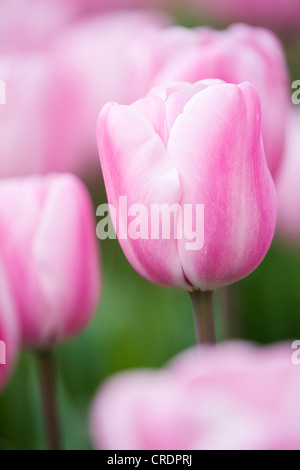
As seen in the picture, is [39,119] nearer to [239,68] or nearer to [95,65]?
[95,65]

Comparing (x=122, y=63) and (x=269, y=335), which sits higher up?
(x=122, y=63)

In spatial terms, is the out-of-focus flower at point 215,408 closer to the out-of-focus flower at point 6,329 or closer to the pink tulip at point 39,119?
the out-of-focus flower at point 6,329

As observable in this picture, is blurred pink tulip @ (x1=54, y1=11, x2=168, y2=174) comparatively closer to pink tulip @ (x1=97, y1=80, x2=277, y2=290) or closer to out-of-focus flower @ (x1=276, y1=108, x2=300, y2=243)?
out-of-focus flower @ (x1=276, y1=108, x2=300, y2=243)

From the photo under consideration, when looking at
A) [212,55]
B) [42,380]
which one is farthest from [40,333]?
[212,55]

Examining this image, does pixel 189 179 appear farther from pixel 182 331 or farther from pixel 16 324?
pixel 182 331

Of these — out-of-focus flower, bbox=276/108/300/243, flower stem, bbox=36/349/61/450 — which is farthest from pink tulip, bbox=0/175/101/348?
out-of-focus flower, bbox=276/108/300/243

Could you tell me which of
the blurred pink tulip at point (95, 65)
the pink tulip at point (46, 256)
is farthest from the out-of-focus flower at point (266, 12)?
the pink tulip at point (46, 256)
